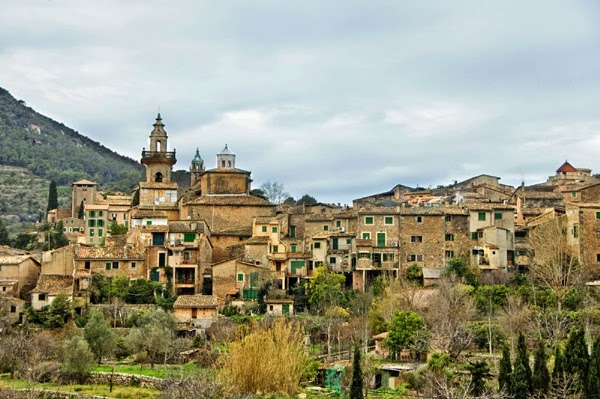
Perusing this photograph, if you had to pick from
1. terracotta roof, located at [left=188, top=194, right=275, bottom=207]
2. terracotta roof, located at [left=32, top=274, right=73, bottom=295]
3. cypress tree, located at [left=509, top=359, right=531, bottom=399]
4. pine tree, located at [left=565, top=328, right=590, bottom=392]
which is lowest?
cypress tree, located at [left=509, top=359, right=531, bottom=399]

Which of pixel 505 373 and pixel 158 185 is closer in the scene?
pixel 505 373

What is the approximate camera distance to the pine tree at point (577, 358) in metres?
29.7

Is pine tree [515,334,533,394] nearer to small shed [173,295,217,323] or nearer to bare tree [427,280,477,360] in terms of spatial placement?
bare tree [427,280,477,360]

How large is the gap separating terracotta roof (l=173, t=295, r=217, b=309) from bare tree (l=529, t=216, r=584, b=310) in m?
16.5

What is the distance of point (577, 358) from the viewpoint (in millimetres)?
29844

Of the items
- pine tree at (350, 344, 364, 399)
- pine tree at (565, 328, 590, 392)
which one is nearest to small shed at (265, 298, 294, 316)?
pine tree at (350, 344, 364, 399)

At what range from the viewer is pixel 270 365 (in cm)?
3281

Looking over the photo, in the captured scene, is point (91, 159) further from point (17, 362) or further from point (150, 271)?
point (17, 362)

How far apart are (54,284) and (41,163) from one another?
318ft

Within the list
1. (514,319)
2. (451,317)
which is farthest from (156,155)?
(514,319)

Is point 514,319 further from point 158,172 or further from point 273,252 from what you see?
point 158,172

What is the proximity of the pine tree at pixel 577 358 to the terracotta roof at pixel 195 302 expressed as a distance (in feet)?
67.1

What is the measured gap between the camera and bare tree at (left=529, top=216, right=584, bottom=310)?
4519 cm

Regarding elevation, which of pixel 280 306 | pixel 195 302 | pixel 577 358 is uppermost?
pixel 195 302
